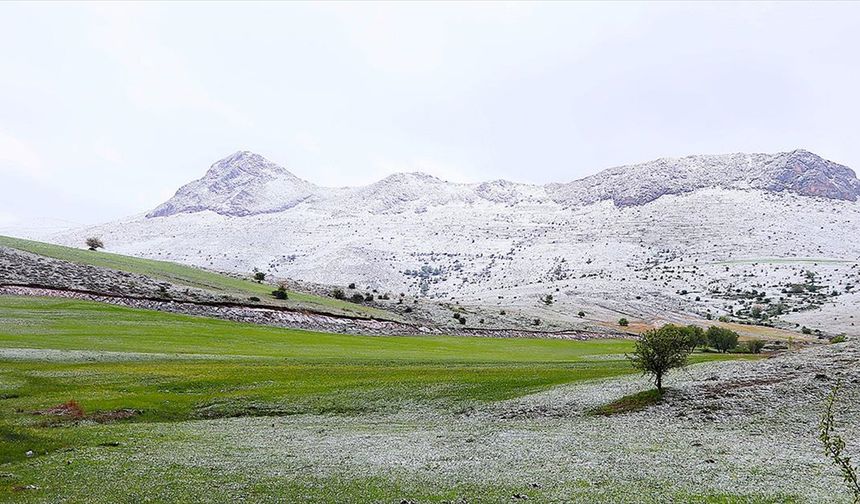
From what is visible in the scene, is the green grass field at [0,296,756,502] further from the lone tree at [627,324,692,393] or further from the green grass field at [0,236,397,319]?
the green grass field at [0,236,397,319]

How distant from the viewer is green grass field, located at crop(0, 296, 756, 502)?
72.9ft

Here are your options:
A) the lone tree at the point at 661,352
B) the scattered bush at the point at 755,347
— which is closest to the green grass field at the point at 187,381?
the lone tree at the point at 661,352

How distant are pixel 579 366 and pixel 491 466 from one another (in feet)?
111

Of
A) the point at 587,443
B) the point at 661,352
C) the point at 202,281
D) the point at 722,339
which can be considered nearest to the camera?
the point at 587,443

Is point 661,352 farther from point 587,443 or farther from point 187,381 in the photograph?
point 187,381

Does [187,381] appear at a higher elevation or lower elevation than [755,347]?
lower

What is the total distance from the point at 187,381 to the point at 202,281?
6133 centimetres

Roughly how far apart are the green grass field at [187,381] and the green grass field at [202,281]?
1692 centimetres

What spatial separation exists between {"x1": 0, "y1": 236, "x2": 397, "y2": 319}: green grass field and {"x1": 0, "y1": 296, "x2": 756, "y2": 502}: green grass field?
16.9 meters

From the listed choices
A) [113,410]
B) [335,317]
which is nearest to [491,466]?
[113,410]

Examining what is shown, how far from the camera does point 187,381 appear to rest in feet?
141

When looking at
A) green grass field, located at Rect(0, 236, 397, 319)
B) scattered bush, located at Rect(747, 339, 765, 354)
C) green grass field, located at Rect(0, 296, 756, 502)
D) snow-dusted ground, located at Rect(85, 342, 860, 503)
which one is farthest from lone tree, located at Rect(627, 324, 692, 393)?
green grass field, located at Rect(0, 236, 397, 319)

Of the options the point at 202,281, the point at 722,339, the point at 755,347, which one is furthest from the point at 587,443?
the point at 202,281

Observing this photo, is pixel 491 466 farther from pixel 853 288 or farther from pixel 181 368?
pixel 853 288
